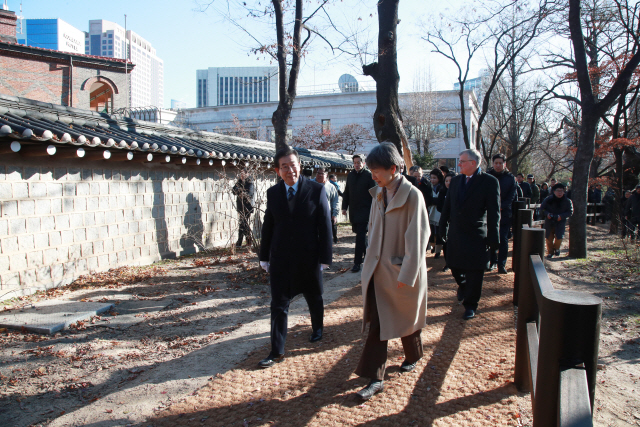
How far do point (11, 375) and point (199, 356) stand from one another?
1598 mm

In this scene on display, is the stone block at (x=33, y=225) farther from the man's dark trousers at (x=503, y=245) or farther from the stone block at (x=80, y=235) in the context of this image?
the man's dark trousers at (x=503, y=245)

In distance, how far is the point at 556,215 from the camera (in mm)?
9227

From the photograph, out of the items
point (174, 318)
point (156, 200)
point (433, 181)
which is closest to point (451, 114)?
point (433, 181)

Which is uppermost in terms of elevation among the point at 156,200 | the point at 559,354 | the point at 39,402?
the point at 156,200

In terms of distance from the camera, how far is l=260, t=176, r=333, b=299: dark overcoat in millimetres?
3766

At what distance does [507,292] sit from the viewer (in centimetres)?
600

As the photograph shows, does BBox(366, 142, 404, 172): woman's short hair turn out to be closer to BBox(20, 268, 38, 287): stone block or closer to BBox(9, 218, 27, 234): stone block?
BBox(9, 218, 27, 234): stone block

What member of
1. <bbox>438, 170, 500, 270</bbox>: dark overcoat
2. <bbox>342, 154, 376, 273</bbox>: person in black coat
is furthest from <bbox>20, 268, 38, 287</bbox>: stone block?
<bbox>438, 170, 500, 270</bbox>: dark overcoat

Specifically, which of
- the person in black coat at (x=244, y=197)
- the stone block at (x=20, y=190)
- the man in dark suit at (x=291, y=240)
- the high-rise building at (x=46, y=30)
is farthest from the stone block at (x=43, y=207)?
the high-rise building at (x=46, y=30)

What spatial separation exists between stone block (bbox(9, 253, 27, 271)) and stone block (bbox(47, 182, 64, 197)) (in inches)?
41.7

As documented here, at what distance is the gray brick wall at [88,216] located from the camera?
624cm

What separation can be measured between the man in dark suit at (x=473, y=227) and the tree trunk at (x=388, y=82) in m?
4.43

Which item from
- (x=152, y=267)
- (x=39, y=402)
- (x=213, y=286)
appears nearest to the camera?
(x=39, y=402)

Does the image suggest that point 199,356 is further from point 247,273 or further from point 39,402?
point 247,273
